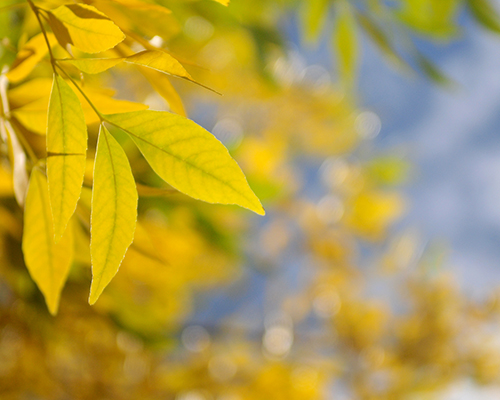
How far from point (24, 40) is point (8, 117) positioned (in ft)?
0.17

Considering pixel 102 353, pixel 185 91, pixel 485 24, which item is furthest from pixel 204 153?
pixel 185 91

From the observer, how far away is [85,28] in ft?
0.75

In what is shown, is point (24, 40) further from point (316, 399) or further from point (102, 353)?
point (316, 399)

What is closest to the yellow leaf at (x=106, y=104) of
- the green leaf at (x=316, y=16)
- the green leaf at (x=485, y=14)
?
the green leaf at (x=316, y=16)

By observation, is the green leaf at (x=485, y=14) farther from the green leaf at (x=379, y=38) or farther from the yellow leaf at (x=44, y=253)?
the yellow leaf at (x=44, y=253)

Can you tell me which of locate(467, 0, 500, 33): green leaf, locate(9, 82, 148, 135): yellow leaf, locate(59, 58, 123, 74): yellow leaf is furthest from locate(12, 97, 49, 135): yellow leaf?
locate(467, 0, 500, 33): green leaf

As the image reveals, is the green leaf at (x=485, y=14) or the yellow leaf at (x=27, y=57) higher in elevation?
the green leaf at (x=485, y=14)

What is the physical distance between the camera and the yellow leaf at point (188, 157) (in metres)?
0.23

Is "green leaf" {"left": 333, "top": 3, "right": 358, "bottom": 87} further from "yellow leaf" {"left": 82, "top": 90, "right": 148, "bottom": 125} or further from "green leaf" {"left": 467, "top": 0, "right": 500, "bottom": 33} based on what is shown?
"yellow leaf" {"left": 82, "top": 90, "right": 148, "bottom": 125}

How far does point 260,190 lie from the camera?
2.42 ft

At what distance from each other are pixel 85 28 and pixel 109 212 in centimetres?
9

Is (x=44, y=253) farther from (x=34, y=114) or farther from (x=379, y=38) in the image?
(x=379, y=38)

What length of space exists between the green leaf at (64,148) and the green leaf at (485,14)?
504mm

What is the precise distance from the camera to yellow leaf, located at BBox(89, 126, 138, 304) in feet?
0.71
